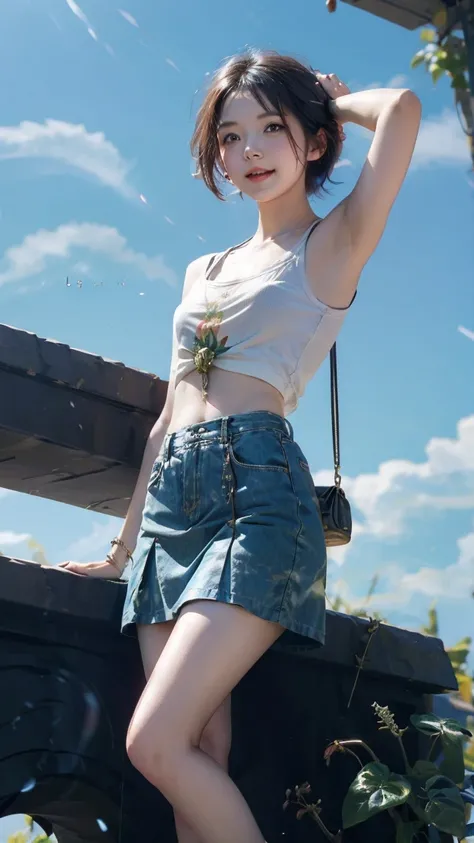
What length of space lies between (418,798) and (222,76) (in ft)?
5.65

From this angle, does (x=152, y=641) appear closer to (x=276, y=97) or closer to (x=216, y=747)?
(x=216, y=747)

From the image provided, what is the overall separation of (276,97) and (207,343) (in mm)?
590

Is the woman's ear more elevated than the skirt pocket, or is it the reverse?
the woman's ear

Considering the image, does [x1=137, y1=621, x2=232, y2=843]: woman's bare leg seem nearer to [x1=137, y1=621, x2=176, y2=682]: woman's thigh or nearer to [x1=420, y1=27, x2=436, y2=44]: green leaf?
[x1=137, y1=621, x2=176, y2=682]: woman's thigh

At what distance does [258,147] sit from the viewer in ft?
7.31

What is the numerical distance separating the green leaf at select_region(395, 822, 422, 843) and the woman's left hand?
169cm

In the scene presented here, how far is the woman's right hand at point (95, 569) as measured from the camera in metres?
2.11

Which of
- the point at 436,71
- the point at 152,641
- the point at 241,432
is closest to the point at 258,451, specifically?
the point at 241,432

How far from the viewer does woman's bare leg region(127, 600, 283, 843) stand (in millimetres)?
1682

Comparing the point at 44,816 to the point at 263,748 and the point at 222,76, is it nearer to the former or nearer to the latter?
the point at 263,748

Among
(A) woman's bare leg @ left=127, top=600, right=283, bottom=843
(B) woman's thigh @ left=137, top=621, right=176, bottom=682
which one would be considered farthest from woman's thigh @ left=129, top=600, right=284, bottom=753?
(B) woman's thigh @ left=137, top=621, right=176, bottom=682

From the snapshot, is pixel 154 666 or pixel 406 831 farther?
pixel 406 831

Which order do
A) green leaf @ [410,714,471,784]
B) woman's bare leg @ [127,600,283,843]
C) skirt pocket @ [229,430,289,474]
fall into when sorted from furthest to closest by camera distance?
1. green leaf @ [410,714,471,784]
2. skirt pocket @ [229,430,289,474]
3. woman's bare leg @ [127,600,283,843]

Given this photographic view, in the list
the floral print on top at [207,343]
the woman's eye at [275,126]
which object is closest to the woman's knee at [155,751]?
the floral print on top at [207,343]
